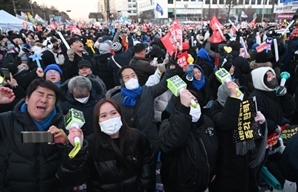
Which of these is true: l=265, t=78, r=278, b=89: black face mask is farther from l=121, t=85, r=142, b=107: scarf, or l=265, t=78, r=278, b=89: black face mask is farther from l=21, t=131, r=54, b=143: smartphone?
l=21, t=131, r=54, b=143: smartphone

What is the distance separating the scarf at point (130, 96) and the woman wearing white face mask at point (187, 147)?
32.5 inches

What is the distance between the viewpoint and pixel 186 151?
2391 millimetres

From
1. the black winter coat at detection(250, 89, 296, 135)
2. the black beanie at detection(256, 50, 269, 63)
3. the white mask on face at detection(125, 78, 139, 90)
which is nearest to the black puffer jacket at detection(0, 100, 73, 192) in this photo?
the white mask on face at detection(125, 78, 139, 90)

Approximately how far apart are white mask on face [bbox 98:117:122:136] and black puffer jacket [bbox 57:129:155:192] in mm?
103

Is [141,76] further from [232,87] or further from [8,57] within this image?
[8,57]

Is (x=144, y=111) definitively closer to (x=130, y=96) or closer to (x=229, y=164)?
(x=130, y=96)

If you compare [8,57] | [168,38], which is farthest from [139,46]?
[8,57]

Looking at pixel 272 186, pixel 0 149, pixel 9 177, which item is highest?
pixel 0 149

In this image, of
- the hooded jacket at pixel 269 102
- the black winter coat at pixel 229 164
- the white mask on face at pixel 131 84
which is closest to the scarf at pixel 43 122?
the white mask on face at pixel 131 84

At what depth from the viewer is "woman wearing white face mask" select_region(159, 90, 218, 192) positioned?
7.23 ft

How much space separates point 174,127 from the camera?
2213 millimetres

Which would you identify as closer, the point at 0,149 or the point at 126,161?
the point at 0,149

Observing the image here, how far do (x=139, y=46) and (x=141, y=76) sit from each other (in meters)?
0.66

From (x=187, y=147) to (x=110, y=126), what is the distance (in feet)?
2.60
